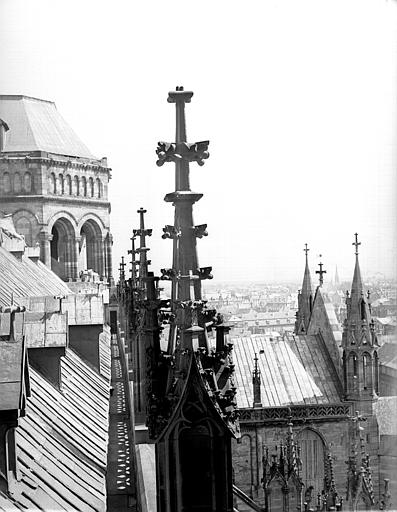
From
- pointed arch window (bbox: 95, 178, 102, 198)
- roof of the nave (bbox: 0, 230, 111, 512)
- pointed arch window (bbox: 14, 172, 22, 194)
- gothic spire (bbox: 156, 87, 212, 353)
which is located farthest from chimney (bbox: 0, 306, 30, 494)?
pointed arch window (bbox: 14, 172, 22, 194)

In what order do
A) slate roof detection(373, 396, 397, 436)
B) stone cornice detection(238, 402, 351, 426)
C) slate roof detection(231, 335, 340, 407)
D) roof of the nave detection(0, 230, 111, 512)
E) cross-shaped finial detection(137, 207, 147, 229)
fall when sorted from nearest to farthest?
1. roof of the nave detection(0, 230, 111, 512)
2. cross-shaped finial detection(137, 207, 147, 229)
3. slate roof detection(373, 396, 397, 436)
4. stone cornice detection(238, 402, 351, 426)
5. slate roof detection(231, 335, 340, 407)

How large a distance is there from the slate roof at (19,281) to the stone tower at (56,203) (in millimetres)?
4014

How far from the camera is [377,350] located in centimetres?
1112

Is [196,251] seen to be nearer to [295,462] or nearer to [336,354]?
[295,462]

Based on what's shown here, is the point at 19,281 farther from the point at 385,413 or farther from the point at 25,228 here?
the point at 25,228

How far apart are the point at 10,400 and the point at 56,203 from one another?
13774 mm

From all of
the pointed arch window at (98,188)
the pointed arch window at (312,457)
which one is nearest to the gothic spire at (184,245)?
the pointed arch window at (312,457)

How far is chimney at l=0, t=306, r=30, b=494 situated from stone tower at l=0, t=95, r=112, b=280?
29.8 ft

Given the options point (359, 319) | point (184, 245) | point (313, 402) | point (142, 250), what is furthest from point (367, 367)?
point (184, 245)

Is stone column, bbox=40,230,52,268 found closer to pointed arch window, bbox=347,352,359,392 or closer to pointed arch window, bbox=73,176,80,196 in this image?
pointed arch window, bbox=73,176,80,196

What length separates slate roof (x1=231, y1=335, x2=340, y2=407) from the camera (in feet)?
36.7

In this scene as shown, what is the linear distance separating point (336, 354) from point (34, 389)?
29.5ft

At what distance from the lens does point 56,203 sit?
15.8m

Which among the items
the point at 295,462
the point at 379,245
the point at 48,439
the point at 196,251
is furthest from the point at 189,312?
the point at 295,462
